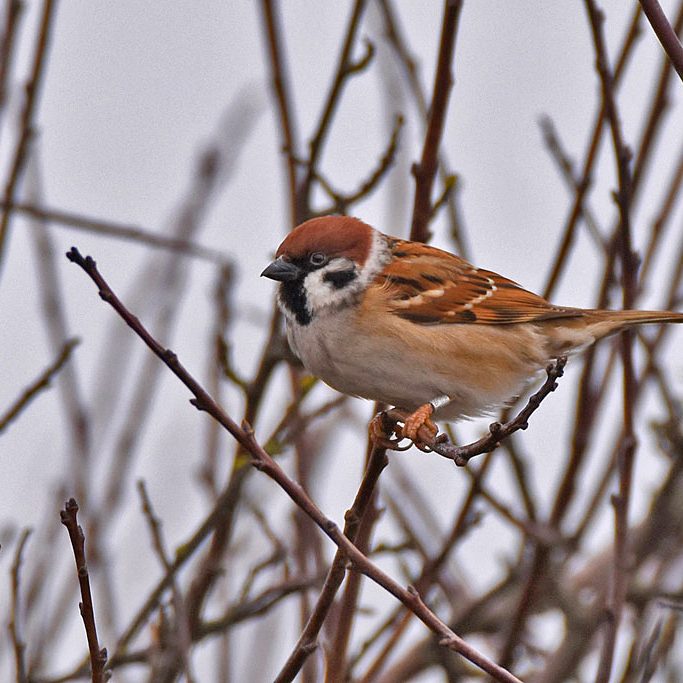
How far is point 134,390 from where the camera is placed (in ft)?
12.3

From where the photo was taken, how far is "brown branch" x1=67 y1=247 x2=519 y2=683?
1.75m

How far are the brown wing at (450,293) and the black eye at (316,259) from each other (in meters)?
0.20

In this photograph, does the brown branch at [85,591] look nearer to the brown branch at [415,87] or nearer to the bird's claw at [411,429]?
the bird's claw at [411,429]

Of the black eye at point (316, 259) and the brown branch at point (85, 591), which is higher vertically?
the black eye at point (316, 259)

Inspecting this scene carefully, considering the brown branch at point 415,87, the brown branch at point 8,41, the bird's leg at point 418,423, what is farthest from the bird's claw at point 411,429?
the brown branch at point 8,41

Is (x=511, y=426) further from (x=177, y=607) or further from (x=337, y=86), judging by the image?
(x=337, y=86)

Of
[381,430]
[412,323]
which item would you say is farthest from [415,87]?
[381,430]

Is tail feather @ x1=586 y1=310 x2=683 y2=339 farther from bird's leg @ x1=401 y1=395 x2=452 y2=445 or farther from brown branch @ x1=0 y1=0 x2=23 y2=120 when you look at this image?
brown branch @ x1=0 y1=0 x2=23 y2=120

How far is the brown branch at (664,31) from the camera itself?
6.31 ft

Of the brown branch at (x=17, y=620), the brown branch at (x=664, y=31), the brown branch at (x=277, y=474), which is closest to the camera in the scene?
the brown branch at (x=277, y=474)

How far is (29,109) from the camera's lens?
2988 millimetres

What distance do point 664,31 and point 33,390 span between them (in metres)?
1.58

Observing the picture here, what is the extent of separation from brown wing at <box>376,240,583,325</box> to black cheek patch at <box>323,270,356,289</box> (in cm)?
11

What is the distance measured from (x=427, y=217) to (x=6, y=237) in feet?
3.73
